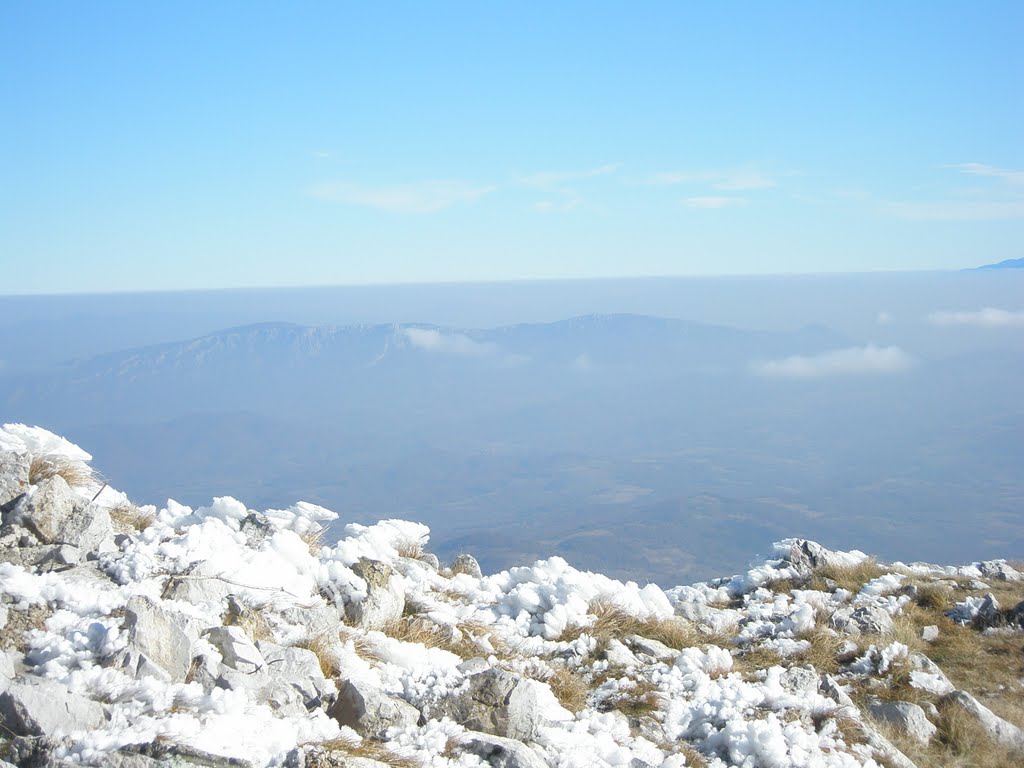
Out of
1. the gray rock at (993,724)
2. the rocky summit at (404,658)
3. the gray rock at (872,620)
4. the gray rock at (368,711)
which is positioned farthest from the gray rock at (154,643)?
the gray rock at (872,620)

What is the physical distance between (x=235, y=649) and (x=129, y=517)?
411cm

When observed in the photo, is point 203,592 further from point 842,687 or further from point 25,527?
point 842,687

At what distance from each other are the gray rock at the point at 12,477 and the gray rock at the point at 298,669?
143 inches

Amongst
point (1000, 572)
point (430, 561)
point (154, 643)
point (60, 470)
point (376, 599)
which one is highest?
point (60, 470)

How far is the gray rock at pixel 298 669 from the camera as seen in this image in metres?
6.02

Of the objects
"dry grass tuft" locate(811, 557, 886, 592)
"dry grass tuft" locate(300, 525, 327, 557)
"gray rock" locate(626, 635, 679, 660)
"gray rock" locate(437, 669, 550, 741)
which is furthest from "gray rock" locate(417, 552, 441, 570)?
"dry grass tuft" locate(811, 557, 886, 592)

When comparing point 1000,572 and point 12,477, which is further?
point 1000,572

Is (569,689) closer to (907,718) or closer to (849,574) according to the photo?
(907,718)

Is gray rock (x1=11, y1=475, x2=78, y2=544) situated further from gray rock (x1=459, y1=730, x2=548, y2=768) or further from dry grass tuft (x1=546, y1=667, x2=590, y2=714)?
dry grass tuft (x1=546, y1=667, x2=590, y2=714)

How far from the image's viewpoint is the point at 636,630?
32.7ft

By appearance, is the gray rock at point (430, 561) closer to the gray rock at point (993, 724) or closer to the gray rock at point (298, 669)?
the gray rock at point (298, 669)

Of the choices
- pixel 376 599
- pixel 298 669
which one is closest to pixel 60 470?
pixel 376 599

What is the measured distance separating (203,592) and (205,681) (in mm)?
1813

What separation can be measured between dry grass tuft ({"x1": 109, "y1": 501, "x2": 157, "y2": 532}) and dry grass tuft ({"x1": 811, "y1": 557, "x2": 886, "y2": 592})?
11.7m
